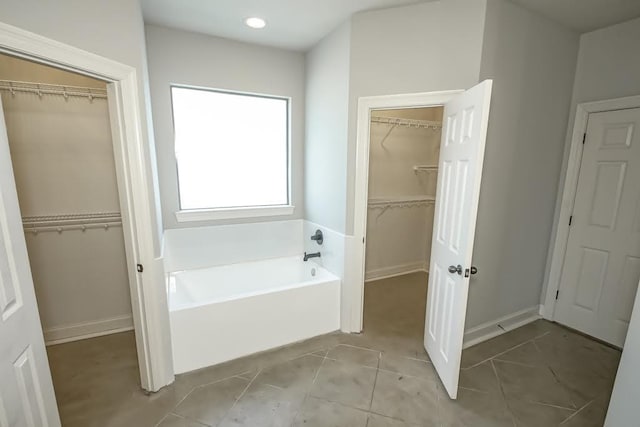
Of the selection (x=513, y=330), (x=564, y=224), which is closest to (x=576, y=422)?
(x=513, y=330)

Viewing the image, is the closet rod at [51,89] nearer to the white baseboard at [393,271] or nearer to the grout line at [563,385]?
the white baseboard at [393,271]

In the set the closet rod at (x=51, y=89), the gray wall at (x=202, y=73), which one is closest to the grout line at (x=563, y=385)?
the gray wall at (x=202, y=73)

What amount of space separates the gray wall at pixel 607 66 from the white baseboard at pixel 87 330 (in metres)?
4.34

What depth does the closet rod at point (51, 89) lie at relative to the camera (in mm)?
2045

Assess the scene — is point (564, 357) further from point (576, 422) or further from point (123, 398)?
point (123, 398)

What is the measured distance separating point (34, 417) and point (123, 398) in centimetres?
84

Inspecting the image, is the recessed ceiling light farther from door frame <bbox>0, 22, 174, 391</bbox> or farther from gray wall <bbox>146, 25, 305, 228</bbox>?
door frame <bbox>0, 22, 174, 391</bbox>

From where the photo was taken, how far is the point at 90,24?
4.43 feet

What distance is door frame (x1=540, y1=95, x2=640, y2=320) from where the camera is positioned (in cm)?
244

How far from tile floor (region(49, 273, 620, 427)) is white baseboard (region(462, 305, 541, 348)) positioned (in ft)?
0.22

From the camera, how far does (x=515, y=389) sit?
6.45ft

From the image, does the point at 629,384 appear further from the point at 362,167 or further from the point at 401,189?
the point at 401,189

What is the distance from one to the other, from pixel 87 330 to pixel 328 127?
9.10ft

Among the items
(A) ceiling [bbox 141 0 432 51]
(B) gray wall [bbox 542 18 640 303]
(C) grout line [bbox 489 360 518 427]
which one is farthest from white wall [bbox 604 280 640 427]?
(A) ceiling [bbox 141 0 432 51]
